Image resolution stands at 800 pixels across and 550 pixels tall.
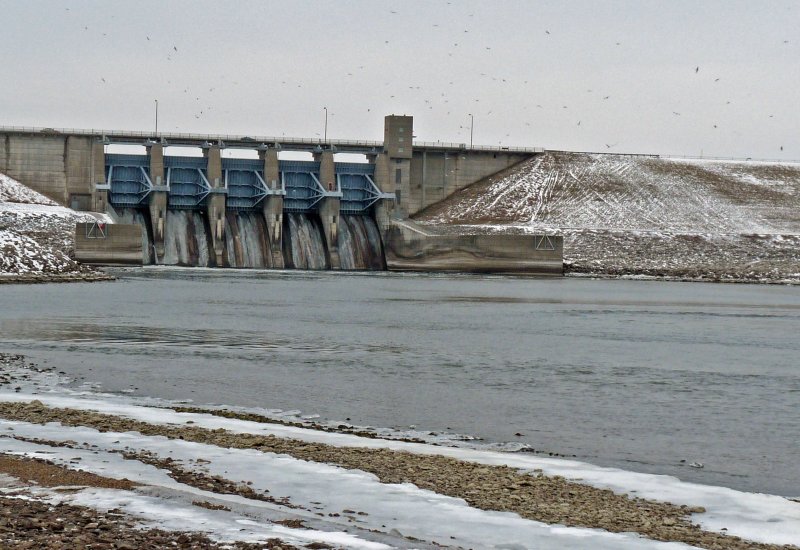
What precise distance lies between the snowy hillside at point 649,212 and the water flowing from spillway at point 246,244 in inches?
662

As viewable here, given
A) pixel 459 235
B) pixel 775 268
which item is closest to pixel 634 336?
pixel 459 235

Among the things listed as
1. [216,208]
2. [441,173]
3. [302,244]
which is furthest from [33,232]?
[441,173]

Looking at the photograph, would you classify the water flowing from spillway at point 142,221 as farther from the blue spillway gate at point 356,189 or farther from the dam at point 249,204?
the blue spillway gate at point 356,189

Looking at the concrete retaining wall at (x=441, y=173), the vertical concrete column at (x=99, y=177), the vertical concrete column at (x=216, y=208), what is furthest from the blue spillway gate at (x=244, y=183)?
the concrete retaining wall at (x=441, y=173)

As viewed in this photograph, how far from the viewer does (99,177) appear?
94812mm

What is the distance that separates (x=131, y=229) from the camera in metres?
85.9

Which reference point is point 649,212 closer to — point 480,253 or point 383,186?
point 480,253

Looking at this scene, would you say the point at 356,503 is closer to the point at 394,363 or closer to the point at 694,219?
the point at 394,363

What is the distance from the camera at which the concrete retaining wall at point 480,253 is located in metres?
92.2

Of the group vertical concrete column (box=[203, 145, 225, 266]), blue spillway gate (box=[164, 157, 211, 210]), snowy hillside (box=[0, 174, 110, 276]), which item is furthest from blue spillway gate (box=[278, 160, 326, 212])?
snowy hillside (box=[0, 174, 110, 276])

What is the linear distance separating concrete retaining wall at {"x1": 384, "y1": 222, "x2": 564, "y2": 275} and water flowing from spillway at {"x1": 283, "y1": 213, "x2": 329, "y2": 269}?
24.1ft

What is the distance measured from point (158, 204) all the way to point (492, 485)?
267ft

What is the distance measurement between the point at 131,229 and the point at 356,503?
75.8 metres

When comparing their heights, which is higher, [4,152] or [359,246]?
[4,152]
